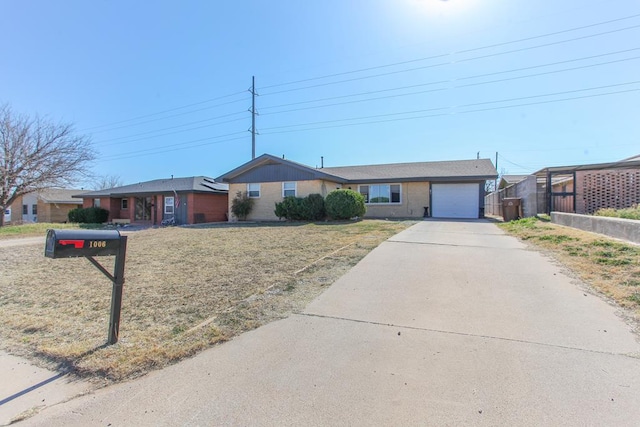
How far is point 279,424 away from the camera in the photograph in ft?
7.27

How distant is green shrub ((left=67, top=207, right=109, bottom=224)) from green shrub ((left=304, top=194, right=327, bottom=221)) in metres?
17.2

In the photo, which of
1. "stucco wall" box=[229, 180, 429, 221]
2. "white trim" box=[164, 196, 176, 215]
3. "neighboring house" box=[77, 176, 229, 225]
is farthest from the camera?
"white trim" box=[164, 196, 176, 215]

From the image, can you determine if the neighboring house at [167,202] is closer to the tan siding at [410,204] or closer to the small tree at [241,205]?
the small tree at [241,205]

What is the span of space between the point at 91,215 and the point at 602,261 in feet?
95.7

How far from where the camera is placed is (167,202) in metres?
23.6

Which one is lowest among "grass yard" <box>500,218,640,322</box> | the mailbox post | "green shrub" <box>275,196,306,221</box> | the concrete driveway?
the concrete driveway

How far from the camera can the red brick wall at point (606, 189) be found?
1366 cm

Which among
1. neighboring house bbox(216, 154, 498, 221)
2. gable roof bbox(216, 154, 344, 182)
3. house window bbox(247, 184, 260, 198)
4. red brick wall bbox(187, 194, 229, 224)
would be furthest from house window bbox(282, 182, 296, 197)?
red brick wall bbox(187, 194, 229, 224)

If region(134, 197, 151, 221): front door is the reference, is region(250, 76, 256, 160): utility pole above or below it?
above

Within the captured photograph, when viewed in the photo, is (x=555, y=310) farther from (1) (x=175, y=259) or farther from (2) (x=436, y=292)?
(1) (x=175, y=259)

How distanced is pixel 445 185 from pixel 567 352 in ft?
59.2

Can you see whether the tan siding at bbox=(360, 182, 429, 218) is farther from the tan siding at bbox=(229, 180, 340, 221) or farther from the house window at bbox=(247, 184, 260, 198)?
the house window at bbox=(247, 184, 260, 198)

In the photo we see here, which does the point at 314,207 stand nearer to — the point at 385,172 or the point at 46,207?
the point at 385,172

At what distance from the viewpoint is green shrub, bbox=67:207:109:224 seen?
25.2m
